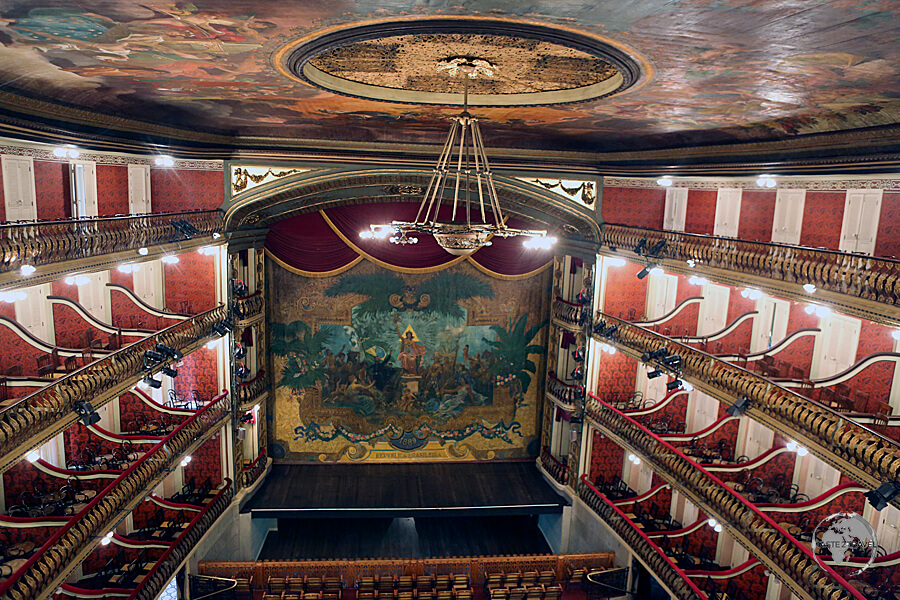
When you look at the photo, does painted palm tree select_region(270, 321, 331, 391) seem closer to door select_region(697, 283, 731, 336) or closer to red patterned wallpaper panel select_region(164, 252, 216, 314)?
red patterned wallpaper panel select_region(164, 252, 216, 314)

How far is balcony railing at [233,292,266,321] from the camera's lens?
15328 millimetres

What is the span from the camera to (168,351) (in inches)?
470

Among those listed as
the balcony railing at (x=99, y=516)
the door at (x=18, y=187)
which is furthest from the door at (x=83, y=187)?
the balcony railing at (x=99, y=516)

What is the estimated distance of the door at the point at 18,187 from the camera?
35.0ft

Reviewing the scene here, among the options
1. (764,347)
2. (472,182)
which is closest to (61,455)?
(472,182)

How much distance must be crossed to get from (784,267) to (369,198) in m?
10.5

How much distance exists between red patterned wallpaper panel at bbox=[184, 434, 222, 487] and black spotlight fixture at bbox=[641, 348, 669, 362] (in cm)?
1056

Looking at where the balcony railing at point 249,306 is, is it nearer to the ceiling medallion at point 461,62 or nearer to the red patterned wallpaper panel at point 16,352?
the red patterned wallpaper panel at point 16,352

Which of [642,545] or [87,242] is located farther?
[642,545]

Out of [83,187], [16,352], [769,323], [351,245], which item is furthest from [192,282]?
[769,323]

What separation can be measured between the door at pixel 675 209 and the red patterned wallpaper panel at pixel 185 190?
11.0 m

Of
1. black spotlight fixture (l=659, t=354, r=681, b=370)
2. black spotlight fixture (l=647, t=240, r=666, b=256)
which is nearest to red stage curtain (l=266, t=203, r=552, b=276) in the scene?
black spotlight fixture (l=647, t=240, r=666, b=256)

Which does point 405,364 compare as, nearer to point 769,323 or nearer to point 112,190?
point 112,190

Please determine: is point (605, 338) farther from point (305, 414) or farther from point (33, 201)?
point (33, 201)
